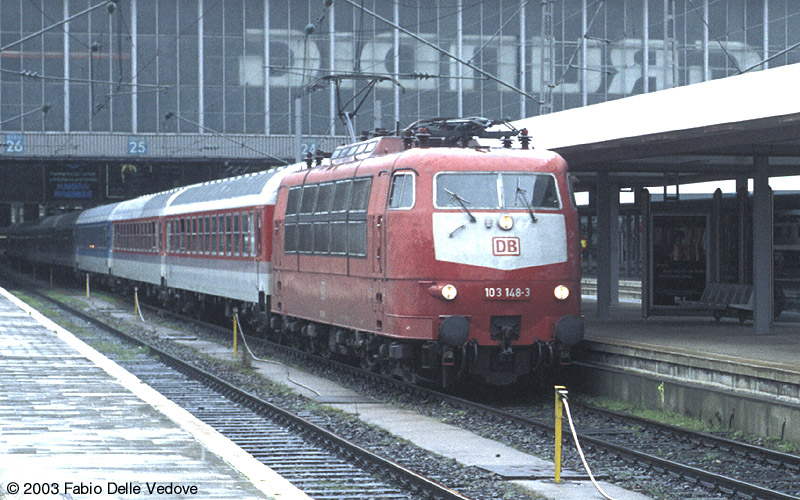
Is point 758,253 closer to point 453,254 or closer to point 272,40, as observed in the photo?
point 453,254

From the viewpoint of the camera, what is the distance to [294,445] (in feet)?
43.2

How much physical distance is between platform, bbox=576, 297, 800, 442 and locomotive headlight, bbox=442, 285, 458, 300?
2.71 meters

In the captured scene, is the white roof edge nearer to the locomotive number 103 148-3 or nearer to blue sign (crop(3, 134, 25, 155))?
the locomotive number 103 148-3

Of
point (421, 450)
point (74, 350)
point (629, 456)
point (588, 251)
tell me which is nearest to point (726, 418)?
point (629, 456)

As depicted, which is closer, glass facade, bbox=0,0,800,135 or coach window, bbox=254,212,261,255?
coach window, bbox=254,212,261,255

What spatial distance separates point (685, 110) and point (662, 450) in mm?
5336

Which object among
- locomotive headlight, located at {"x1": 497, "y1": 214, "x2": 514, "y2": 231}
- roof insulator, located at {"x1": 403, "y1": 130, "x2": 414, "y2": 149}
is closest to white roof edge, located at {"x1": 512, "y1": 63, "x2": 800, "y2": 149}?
locomotive headlight, located at {"x1": 497, "y1": 214, "x2": 514, "y2": 231}

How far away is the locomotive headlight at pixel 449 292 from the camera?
1553cm

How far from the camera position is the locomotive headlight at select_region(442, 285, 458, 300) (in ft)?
51.0

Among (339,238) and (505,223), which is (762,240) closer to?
(505,223)

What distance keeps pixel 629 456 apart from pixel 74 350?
37.9ft

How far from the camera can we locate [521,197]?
16.1 meters

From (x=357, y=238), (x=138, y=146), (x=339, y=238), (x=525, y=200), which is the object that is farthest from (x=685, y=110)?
(x=138, y=146)

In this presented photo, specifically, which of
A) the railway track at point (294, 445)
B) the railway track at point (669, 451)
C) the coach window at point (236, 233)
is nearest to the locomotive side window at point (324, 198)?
the railway track at point (294, 445)
